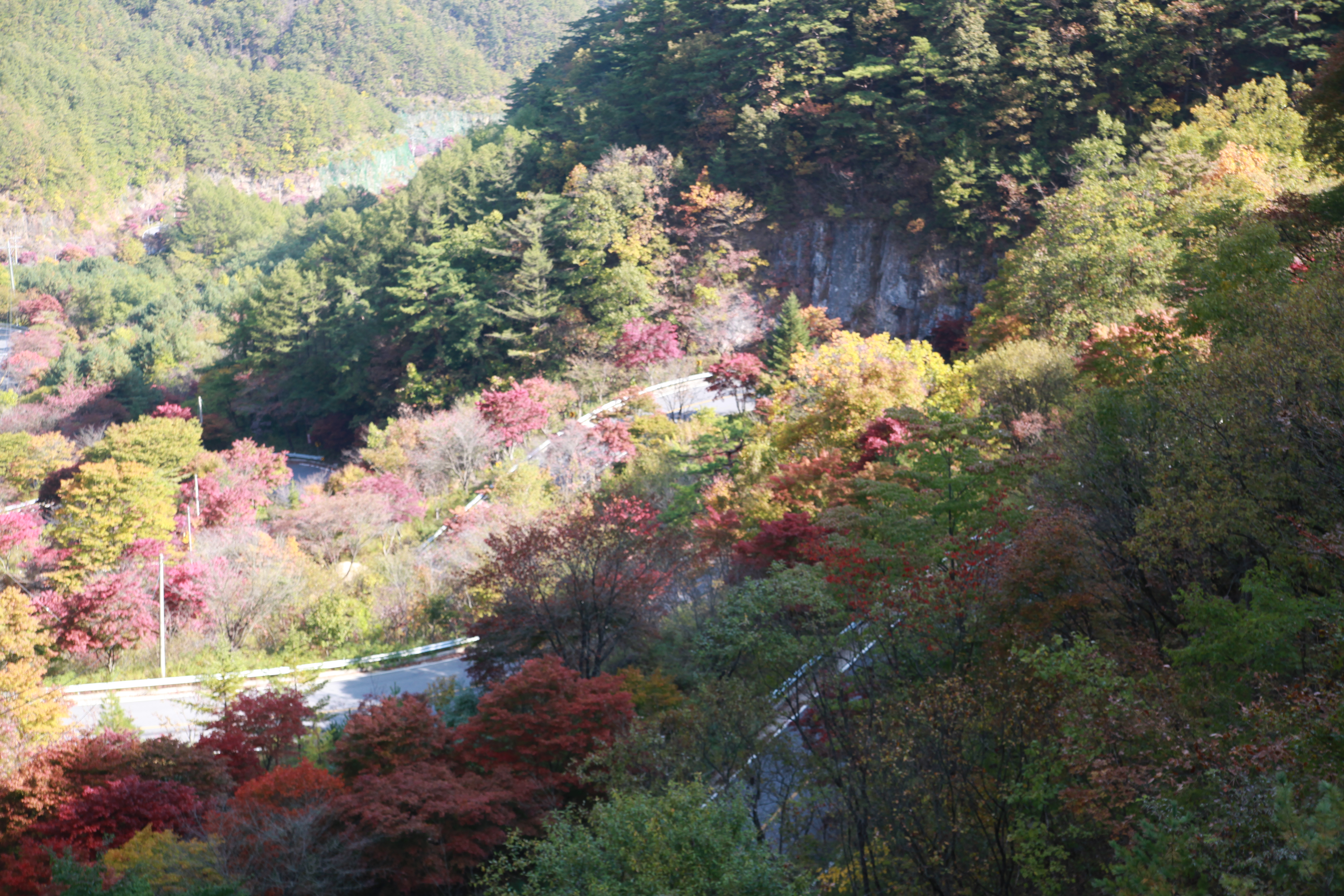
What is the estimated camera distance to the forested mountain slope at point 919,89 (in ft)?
103

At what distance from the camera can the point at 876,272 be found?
38.5 m

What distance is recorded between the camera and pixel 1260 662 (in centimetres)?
804

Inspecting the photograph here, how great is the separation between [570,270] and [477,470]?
1179 cm

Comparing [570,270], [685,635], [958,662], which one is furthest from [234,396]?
[958,662]

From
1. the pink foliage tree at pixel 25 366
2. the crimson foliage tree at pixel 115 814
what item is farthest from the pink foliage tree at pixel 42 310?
the crimson foliage tree at pixel 115 814

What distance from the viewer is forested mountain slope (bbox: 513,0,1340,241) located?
31.5 metres

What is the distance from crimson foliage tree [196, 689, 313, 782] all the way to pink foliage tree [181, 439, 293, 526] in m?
16.8

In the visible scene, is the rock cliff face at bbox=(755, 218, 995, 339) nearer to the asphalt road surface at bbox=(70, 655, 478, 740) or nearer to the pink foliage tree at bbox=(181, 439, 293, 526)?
the pink foliage tree at bbox=(181, 439, 293, 526)

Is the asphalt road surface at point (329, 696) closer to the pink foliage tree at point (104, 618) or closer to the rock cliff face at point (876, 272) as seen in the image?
the pink foliage tree at point (104, 618)

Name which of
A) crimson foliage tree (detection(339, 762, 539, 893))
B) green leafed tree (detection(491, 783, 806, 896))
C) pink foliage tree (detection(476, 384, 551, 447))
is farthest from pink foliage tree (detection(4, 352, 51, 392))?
green leafed tree (detection(491, 783, 806, 896))

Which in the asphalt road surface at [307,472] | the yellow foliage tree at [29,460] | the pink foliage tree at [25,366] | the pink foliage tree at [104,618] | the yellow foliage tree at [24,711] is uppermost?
the yellow foliage tree at [24,711]

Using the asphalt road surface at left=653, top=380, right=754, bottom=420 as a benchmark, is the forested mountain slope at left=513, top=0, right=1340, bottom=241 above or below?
above

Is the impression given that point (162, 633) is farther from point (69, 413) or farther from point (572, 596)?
point (69, 413)

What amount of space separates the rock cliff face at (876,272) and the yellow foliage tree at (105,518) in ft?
81.4
